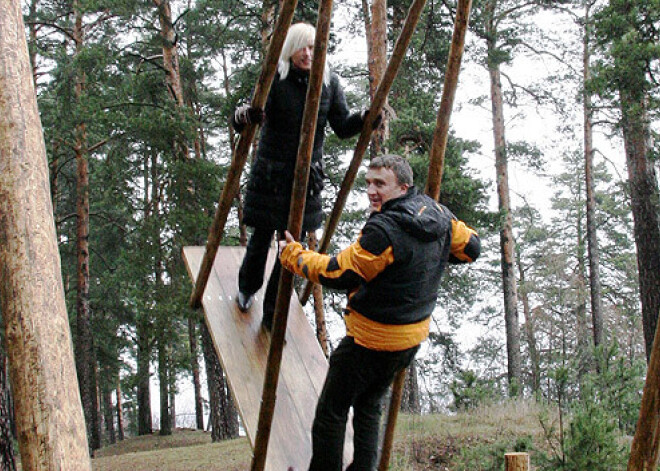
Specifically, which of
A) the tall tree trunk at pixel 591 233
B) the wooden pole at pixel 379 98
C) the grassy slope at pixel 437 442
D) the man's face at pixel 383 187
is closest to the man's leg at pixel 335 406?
the man's face at pixel 383 187

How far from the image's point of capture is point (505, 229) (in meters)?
15.8

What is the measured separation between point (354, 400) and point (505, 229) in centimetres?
1333

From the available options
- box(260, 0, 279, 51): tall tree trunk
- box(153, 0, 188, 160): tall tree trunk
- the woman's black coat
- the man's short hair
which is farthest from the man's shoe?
box(153, 0, 188, 160): tall tree trunk

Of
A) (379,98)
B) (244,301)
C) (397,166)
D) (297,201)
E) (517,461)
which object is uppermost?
(379,98)

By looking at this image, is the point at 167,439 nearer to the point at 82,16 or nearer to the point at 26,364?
the point at 82,16

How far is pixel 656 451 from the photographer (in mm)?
2195

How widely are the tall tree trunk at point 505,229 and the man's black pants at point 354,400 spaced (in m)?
10.8

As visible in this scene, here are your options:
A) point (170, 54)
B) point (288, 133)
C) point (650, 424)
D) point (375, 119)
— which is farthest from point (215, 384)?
point (650, 424)

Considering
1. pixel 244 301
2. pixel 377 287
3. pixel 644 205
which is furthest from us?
pixel 644 205

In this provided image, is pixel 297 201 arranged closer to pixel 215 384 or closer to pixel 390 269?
pixel 390 269

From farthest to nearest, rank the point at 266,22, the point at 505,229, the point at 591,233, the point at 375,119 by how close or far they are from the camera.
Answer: the point at 591,233 → the point at 505,229 → the point at 266,22 → the point at 375,119

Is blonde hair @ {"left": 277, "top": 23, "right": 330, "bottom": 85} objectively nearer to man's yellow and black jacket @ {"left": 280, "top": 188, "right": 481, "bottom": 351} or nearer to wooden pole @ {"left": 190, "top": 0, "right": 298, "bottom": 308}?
wooden pole @ {"left": 190, "top": 0, "right": 298, "bottom": 308}

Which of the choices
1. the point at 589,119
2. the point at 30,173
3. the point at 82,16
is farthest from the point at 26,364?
the point at 589,119

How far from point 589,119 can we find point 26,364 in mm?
17956
